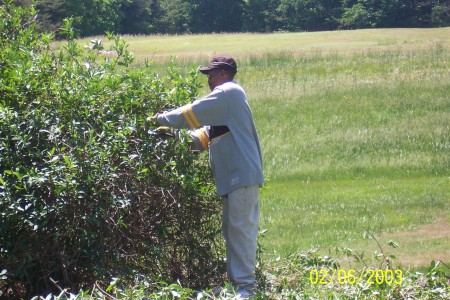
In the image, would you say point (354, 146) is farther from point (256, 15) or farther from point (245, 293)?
point (256, 15)

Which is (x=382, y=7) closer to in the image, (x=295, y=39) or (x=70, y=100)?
(x=295, y=39)

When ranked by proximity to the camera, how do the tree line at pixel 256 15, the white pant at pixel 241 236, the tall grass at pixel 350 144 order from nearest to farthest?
the white pant at pixel 241 236
the tall grass at pixel 350 144
the tree line at pixel 256 15

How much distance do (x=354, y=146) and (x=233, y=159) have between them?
12.3 metres

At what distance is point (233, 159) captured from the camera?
6.77 metres

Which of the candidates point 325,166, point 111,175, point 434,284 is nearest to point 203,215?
point 111,175

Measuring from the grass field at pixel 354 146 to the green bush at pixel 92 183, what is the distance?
1.16m

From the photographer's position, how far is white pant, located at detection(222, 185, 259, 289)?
680 cm

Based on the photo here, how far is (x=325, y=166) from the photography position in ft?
57.0

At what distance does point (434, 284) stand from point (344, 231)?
197 inches

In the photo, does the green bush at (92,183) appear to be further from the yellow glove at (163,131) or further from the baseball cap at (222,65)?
the baseball cap at (222,65)

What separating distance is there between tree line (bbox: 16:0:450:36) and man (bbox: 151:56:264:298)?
57.7 metres

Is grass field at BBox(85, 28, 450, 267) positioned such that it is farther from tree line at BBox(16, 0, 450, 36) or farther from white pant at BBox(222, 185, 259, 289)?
tree line at BBox(16, 0, 450, 36)
